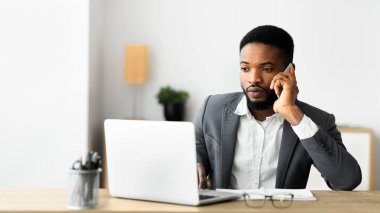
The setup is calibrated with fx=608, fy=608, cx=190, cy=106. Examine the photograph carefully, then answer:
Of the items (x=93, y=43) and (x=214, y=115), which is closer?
(x=214, y=115)

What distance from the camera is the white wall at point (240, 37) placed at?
5.36 m

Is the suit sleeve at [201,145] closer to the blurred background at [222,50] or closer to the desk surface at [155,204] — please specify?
the desk surface at [155,204]

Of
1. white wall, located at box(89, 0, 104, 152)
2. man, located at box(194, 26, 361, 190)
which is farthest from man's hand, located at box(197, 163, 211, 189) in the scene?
white wall, located at box(89, 0, 104, 152)

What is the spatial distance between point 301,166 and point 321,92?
2.75 metres

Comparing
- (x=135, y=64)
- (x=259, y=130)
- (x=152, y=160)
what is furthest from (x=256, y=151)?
(x=135, y=64)

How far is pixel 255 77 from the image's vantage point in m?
2.74

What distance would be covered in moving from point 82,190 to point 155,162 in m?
0.27

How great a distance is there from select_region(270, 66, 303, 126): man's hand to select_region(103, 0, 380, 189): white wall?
2.74 m

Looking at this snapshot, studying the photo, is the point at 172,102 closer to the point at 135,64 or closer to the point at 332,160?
the point at 135,64

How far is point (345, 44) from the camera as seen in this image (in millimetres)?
5371

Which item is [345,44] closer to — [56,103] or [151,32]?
[151,32]

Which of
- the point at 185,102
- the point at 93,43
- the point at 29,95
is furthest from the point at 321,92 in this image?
the point at 29,95

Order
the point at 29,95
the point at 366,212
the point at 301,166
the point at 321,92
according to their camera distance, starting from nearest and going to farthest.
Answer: the point at 366,212, the point at 301,166, the point at 29,95, the point at 321,92

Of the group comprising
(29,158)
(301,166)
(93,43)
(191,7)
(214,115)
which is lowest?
(29,158)
